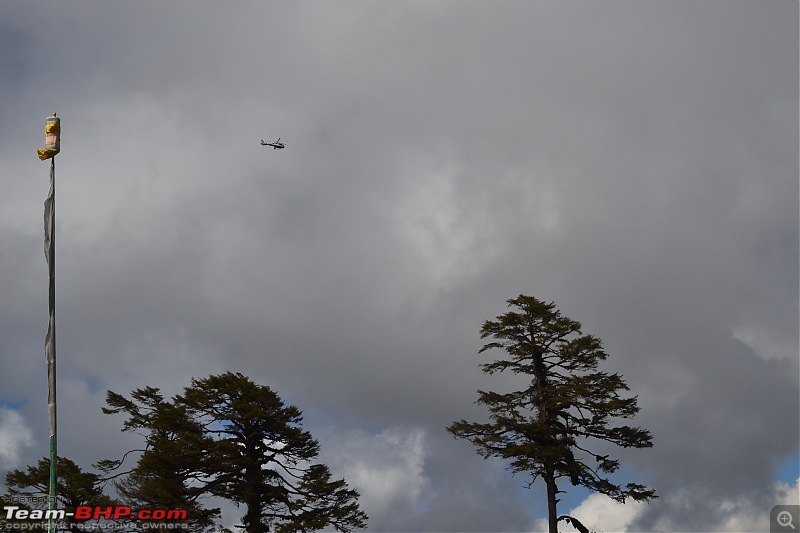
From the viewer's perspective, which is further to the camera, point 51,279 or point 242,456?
point 242,456

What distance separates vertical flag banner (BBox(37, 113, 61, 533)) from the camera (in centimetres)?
1800

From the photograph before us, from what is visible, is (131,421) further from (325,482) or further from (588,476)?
(588,476)

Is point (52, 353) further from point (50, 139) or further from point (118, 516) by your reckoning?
point (118, 516)

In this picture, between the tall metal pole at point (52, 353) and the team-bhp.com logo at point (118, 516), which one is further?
the team-bhp.com logo at point (118, 516)

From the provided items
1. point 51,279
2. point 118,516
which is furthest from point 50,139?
point 118,516

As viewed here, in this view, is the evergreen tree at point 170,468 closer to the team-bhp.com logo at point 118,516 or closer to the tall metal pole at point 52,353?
the team-bhp.com logo at point 118,516

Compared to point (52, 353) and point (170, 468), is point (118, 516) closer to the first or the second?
point (170, 468)

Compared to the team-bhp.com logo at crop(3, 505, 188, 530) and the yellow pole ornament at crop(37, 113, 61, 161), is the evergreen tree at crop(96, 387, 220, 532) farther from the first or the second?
the yellow pole ornament at crop(37, 113, 61, 161)

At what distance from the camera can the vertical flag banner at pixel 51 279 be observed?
18.0 meters

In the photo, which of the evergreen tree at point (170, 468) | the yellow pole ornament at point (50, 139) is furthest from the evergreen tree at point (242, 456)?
the yellow pole ornament at point (50, 139)

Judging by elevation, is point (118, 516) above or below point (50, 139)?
below

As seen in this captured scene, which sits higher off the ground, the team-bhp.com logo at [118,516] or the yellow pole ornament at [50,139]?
the yellow pole ornament at [50,139]

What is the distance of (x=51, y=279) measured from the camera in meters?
19.1

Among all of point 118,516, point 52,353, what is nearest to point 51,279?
point 52,353
